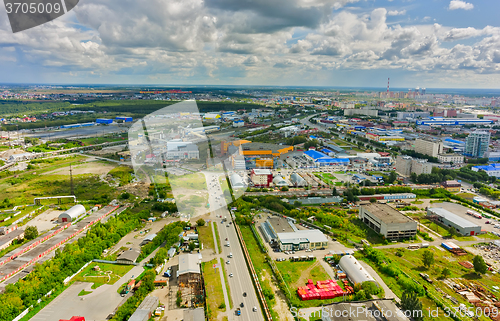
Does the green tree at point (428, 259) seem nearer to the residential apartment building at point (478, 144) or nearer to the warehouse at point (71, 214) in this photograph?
the warehouse at point (71, 214)

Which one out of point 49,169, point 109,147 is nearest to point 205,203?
point 49,169

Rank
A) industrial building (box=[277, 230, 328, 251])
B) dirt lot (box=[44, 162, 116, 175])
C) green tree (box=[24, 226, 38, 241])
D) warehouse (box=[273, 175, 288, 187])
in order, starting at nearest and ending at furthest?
industrial building (box=[277, 230, 328, 251]) < green tree (box=[24, 226, 38, 241]) < warehouse (box=[273, 175, 288, 187]) < dirt lot (box=[44, 162, 116, 175])

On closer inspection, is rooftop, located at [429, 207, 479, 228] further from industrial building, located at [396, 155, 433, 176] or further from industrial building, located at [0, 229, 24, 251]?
industrial building, located at [0, 229, 24, 251]

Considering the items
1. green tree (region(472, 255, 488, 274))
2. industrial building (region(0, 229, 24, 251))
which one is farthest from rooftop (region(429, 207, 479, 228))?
industrial building (region(0, 229, 24, 251))

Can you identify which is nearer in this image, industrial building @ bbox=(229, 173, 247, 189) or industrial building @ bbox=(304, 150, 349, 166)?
industrial building @ bbox=(229, 173, 247, 189)

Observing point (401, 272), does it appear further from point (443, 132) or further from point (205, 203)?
point (443, 132)

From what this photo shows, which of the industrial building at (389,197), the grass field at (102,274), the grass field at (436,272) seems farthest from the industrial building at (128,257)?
the industrial building at (389,197)
